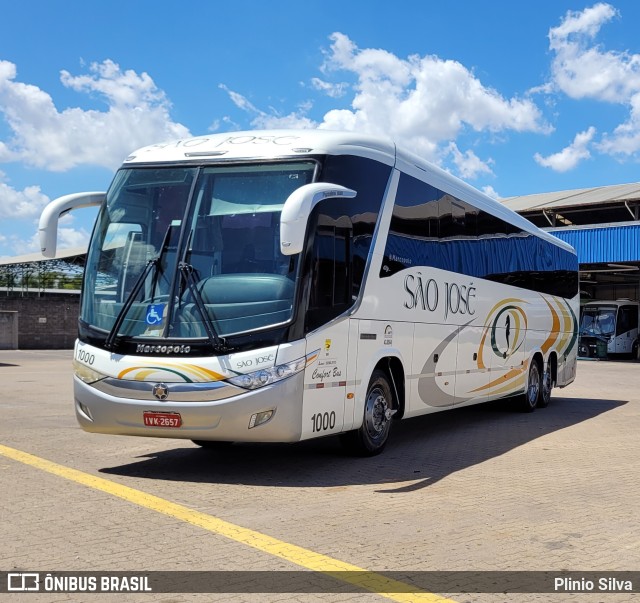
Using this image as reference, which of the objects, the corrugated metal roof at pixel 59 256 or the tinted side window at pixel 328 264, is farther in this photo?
the corrugated metal roof at pixel 59 256

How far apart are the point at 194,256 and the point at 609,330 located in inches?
1472

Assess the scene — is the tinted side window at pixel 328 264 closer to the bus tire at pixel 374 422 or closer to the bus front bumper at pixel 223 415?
the bus front bumper at pixel 223 415

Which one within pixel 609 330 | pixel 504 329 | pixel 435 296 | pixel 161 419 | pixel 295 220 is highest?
pixel 295 220

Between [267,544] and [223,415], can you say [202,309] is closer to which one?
[223,415]

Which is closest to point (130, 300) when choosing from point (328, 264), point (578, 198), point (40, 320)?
→ point (328, 264)

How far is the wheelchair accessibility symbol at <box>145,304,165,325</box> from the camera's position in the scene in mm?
8117

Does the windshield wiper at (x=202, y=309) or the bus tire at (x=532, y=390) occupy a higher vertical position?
the windshield wiper at (x=202, y=309)

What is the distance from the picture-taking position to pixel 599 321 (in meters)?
42.6

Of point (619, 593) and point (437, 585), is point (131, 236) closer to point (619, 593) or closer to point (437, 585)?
point (437, 585)

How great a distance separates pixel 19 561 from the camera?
5.28m

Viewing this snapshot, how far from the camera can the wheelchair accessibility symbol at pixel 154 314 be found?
812cm

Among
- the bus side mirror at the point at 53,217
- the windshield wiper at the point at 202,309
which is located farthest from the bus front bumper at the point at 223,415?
the bus side mirror at the point at 53,217

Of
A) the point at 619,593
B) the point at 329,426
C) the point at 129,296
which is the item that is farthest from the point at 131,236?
the point at 619,593

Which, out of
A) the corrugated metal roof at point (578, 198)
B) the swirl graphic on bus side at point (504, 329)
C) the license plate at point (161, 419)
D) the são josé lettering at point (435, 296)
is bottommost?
the license plate at point (161, 419)
